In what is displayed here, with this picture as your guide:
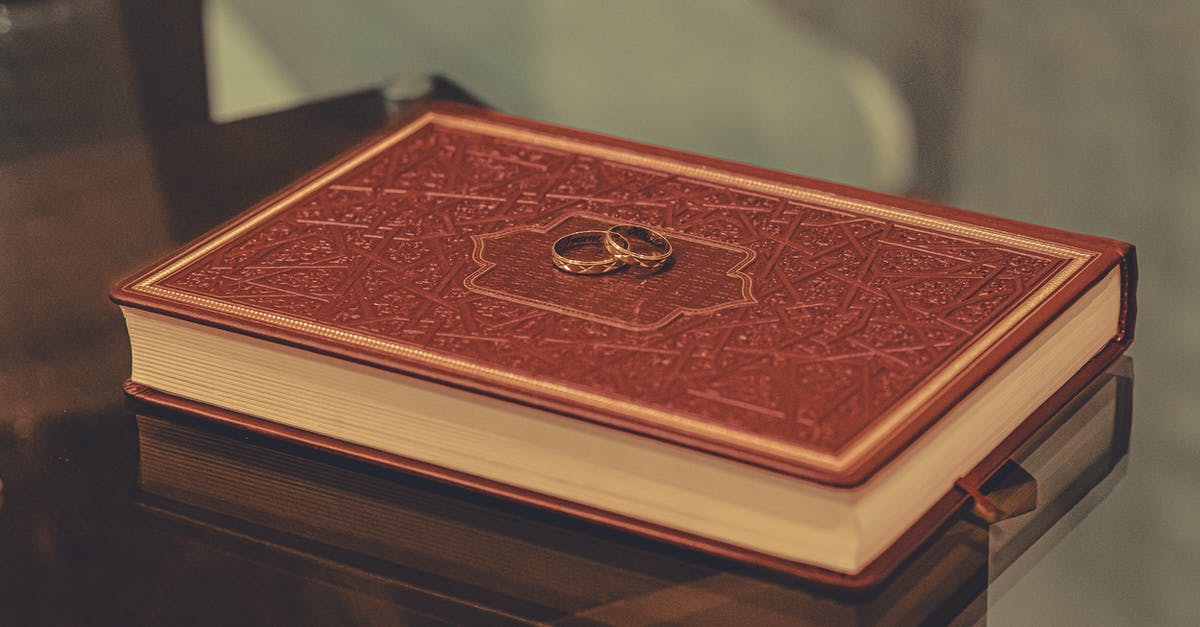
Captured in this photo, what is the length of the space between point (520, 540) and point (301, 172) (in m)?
0.65

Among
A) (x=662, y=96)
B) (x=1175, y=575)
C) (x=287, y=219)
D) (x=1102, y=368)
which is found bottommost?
(x=1175, y=575)

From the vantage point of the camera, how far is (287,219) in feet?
3.38

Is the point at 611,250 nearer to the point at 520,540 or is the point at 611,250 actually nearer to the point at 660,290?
the point at 660,290

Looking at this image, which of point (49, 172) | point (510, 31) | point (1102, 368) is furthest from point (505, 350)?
point (510, 31)

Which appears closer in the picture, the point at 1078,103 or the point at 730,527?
the point at 730,527

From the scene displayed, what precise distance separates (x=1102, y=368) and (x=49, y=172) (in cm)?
95

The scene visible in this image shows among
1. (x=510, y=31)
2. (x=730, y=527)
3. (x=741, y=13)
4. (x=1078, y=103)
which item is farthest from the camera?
(x=510, y=31)

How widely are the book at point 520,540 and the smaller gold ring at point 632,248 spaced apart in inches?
7.2

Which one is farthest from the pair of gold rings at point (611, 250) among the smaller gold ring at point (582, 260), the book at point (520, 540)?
the book at point (520, 540)

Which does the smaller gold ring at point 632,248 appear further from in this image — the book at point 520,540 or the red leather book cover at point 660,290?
→ the book at point 520,540

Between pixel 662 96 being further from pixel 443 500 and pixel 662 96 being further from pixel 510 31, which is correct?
pixel 443 500

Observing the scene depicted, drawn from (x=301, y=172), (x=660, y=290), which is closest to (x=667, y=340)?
(x=660, y=290)

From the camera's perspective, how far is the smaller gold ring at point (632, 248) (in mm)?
941

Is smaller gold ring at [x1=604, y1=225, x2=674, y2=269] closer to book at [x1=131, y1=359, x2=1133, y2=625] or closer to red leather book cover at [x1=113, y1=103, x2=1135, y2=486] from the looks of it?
red leather book cover at [x1=113, y1=103, x2=1135, y2=486]
